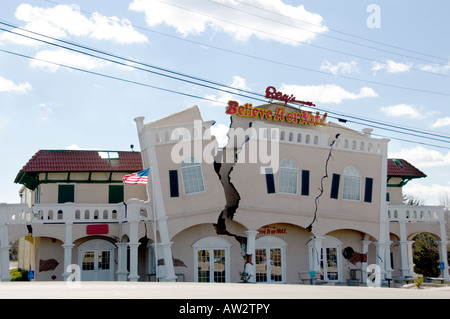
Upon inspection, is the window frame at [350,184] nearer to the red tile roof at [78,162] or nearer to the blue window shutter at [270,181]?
the blue window shutter at [270,181]

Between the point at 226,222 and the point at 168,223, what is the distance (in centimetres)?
313

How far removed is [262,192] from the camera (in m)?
25.1

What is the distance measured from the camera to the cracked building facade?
24188 millimetres

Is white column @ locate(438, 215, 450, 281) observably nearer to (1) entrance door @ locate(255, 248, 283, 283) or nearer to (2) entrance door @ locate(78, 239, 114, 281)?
(1) entrance door @ locate(255, 248, 283, 283)

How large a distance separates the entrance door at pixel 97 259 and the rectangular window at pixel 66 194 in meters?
2.79

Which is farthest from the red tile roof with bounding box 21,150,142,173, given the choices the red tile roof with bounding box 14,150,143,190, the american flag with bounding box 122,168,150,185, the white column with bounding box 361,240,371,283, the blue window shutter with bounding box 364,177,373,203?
the white column with bounding box 361,240,371,283

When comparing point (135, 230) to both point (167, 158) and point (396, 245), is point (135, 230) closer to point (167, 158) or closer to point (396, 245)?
point (167, 158)

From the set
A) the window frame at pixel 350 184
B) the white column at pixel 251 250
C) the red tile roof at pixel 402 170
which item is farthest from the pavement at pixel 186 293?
the red tile roof at pixel 402 170

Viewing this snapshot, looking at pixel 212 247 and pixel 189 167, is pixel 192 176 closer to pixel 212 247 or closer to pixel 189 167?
pixel 189 167

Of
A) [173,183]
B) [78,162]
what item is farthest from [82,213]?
Result: [78,162]

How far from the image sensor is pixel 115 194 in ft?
97.8

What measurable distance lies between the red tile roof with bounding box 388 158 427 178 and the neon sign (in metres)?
8.97

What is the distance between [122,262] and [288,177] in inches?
381
